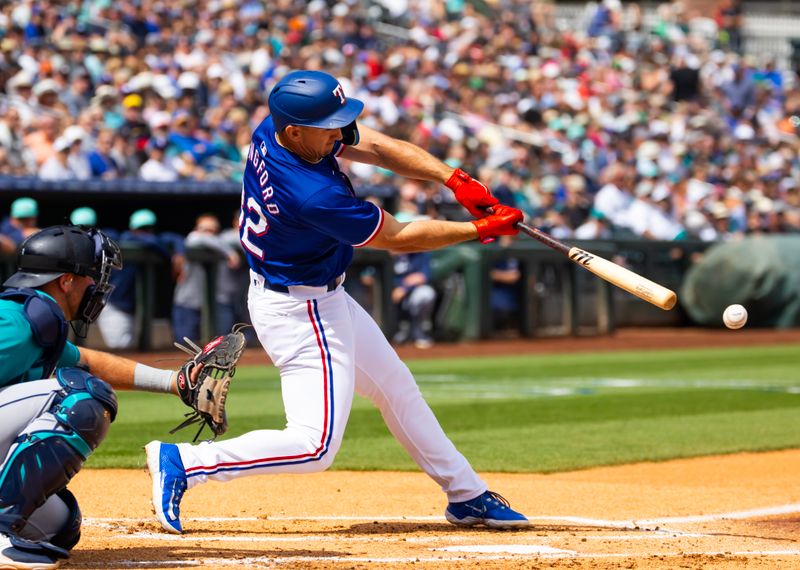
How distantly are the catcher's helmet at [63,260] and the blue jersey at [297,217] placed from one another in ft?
2.29

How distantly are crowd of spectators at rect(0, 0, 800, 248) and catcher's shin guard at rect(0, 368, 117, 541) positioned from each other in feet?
33.1

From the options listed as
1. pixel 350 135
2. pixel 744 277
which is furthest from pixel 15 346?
pixel 744 277

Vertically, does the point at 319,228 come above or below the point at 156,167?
above

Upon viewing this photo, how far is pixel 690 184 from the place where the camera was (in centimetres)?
2116

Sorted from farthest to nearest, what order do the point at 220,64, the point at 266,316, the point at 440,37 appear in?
the point at 440,37
the point at 220,64
the point at 266,316

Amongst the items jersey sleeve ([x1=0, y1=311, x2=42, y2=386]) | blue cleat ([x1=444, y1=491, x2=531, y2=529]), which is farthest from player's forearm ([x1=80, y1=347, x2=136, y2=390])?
blue cleat ([x1=444, y1=491, x2=531, y2=529])

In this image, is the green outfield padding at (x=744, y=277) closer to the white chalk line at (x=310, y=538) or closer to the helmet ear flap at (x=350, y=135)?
the white chalk line at (x=310, y=538)

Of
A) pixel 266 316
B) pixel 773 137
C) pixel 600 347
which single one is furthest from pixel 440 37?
pixel 266 316

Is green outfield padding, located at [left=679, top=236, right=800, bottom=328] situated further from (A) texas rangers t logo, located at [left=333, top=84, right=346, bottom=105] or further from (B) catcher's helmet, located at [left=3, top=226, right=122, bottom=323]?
(B) catcher's helmet, located at [left=3, top=226, right=122, bottom=323]

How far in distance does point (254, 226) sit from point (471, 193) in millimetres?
877

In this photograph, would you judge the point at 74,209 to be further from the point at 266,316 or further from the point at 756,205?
the point at 756,205

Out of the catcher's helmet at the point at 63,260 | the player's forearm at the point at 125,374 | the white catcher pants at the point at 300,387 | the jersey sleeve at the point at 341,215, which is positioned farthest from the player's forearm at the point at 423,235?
the catcher's helmet at the point at 63,260

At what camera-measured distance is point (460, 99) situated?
A: 2169cm

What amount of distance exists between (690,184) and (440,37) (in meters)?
5.72
